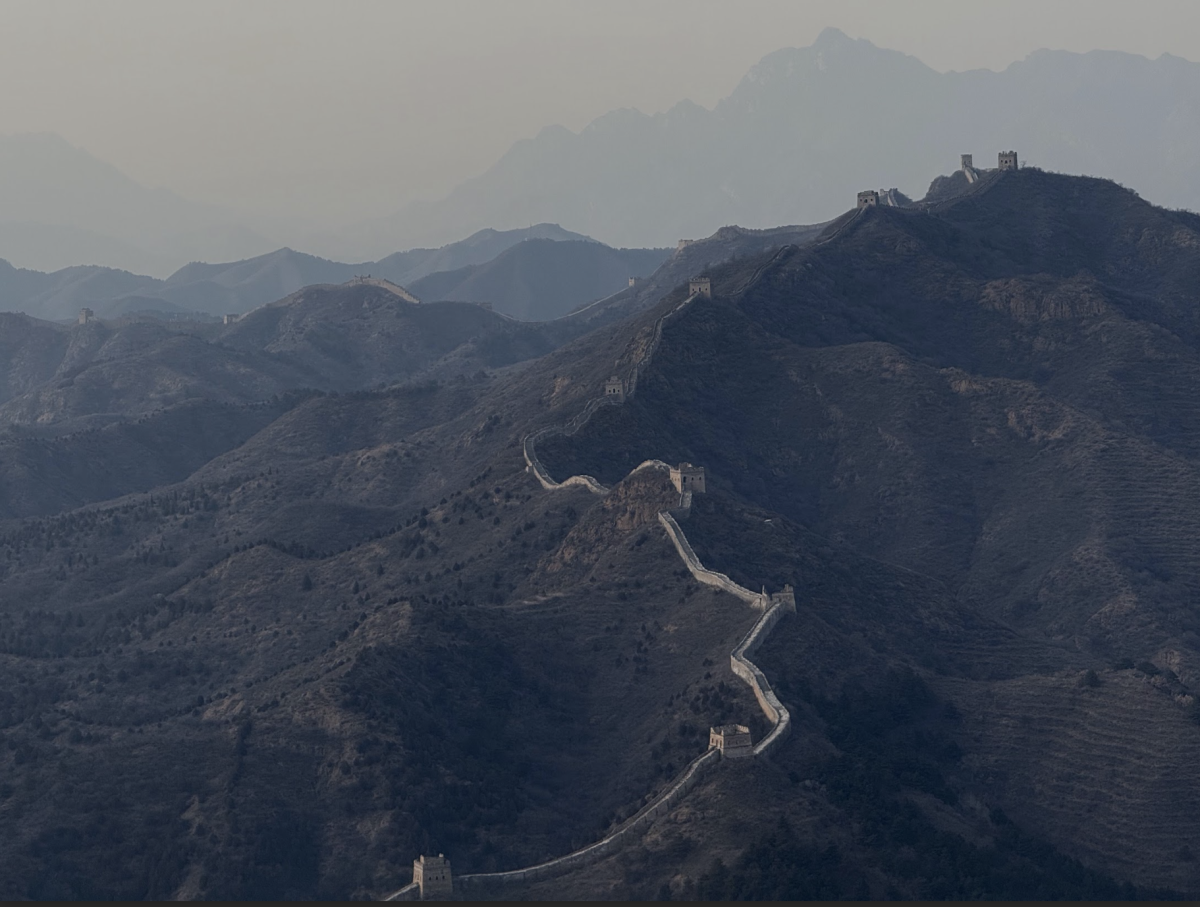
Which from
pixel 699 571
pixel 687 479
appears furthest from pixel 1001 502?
pixel 699 571

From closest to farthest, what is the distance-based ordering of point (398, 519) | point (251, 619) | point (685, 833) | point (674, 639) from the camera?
point (685, 833), point (674, 639), point (251, 619), point (398, 519)

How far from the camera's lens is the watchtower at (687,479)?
501 ft

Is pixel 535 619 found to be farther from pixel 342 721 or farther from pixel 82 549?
pixel 82 549

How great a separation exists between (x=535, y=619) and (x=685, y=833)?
34.6 meters

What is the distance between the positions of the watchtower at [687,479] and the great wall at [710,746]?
0.36 meters

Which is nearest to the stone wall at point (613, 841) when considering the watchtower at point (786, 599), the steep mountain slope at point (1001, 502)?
the steep mountain slope at point (1001, 502)

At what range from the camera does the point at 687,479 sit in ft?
502

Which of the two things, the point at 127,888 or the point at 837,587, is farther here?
the point at 837,587

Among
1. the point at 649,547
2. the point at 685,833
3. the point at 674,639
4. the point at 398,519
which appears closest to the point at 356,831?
the point at 685,833

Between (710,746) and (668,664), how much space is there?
16.8m

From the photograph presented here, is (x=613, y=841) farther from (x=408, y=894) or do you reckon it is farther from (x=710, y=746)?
(x=408, y=894)

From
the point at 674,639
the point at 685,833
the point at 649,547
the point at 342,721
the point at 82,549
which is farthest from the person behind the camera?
the point at 82,549

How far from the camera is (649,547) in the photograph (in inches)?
5812

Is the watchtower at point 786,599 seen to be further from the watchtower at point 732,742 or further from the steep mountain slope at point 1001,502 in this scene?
the watchtower at point 732,742
